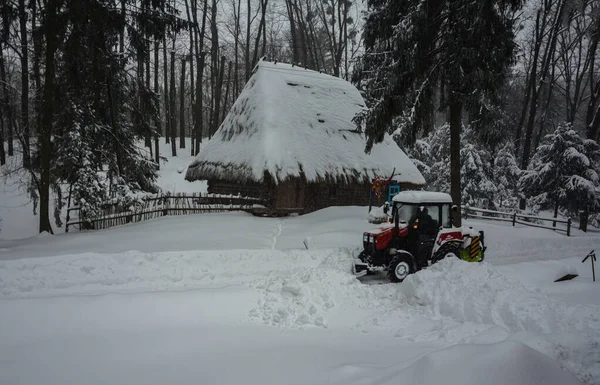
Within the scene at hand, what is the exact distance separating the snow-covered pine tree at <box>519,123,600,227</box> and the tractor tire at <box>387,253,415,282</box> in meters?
14.7

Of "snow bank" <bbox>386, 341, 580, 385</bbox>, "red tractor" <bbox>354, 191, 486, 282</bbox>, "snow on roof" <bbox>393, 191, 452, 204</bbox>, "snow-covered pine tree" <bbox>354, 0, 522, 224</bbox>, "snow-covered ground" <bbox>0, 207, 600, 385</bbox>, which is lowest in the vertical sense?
"snow-covered ground" <bbox>0, 207, 600, 385</bbox>

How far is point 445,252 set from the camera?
7.88 metres

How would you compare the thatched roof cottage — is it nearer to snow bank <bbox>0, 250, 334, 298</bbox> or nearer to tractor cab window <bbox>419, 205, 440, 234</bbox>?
snow bank <bbox>0, 250, 334, 298</bbox>

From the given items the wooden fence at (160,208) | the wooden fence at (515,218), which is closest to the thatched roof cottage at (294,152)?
the wooden fence at (160,208)

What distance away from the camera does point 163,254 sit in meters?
7.71

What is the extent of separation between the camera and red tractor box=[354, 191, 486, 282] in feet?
24.1

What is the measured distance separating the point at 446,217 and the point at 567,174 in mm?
14359

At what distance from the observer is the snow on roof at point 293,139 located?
13.0m

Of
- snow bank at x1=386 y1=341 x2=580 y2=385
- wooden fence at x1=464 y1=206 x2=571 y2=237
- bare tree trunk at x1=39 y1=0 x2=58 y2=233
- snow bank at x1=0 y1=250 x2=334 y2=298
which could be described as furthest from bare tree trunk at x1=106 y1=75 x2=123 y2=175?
wooden fence at x1=464 y1=206 x2=571 y2=237

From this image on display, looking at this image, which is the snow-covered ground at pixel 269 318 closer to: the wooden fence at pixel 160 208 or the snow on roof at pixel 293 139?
the wooden fence at pixel 160 208

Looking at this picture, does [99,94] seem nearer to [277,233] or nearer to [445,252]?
[277,233]

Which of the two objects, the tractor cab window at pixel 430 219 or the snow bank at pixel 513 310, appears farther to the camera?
the tractor cab window at pixel 430 219

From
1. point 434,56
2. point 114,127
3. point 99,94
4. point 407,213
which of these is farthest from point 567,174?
point 99,94

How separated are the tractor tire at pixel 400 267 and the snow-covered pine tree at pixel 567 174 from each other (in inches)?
580
